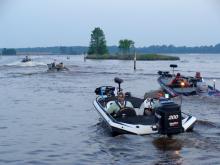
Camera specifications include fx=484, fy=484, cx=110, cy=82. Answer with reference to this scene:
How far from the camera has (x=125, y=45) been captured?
6196 inches

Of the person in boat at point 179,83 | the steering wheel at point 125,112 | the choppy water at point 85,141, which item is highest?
the steering wheel at point 125,112

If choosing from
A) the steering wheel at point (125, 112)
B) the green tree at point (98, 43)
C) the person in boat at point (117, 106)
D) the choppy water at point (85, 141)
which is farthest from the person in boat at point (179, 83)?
the green tree at point (98, 43)

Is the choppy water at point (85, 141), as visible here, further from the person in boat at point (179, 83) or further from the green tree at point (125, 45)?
the green tree at point (125, 45)

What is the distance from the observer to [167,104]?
14.2 meters

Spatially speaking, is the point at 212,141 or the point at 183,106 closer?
the point at 212,141

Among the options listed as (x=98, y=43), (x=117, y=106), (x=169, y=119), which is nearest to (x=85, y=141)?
(x=117, y=106)

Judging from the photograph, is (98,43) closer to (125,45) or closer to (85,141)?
(125,45)

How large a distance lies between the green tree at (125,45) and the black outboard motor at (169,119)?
5626 inches

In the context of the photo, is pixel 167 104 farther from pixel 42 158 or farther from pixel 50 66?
pixel 50 66

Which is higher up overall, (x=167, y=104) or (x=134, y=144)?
(x=167, y=104)

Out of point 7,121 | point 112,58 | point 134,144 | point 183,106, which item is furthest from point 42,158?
point 112,58

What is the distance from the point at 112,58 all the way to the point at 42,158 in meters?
129

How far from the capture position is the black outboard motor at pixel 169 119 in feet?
45.5

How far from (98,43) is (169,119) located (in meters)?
142
